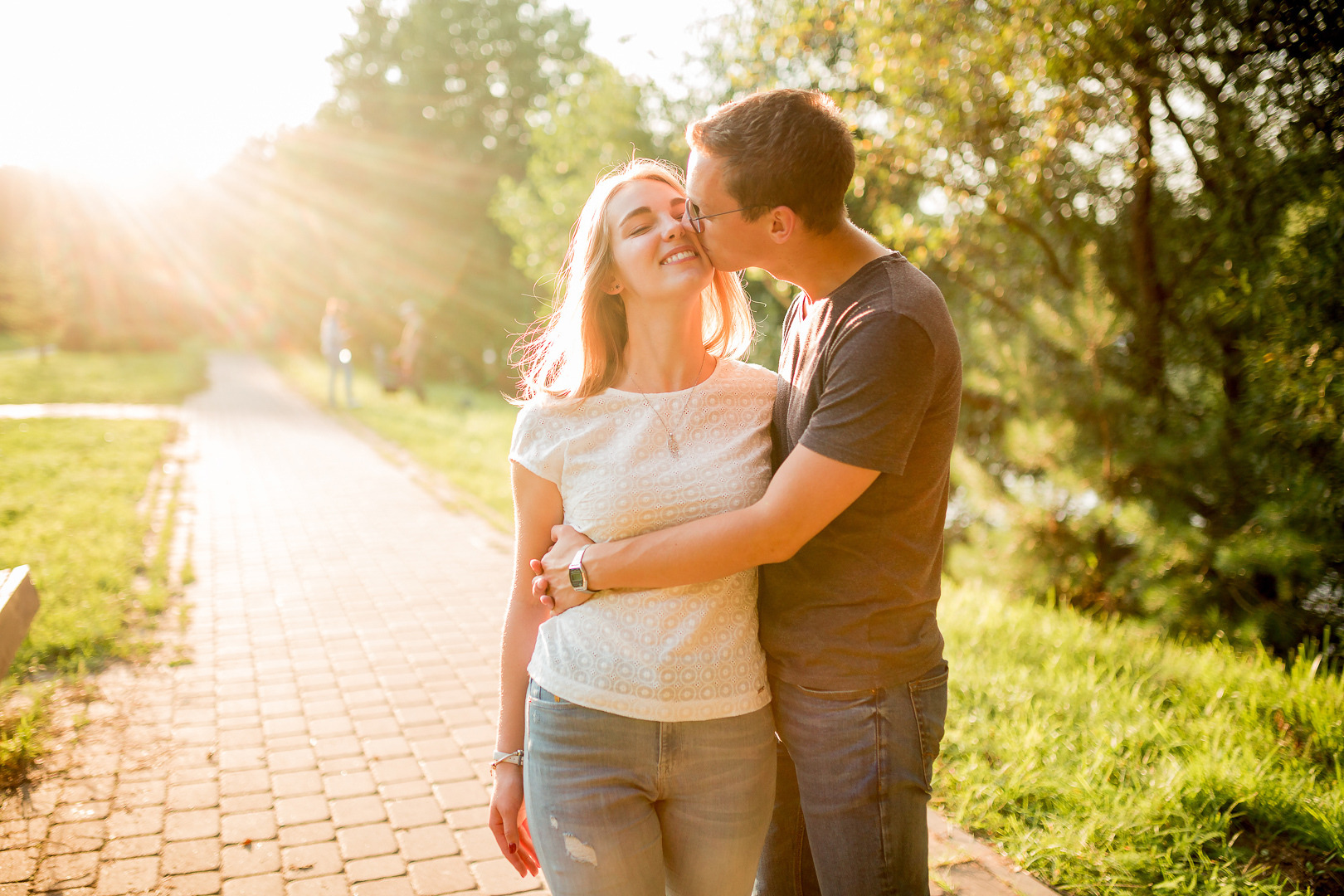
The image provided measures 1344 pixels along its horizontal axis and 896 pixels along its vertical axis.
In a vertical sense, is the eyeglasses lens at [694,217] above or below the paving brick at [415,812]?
above

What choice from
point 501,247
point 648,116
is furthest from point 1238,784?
point 501,247

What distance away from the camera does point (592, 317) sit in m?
2.17

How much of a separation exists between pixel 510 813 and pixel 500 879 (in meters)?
1.47

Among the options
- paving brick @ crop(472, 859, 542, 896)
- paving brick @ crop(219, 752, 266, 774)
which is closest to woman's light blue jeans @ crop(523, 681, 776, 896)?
paving brick @ crop(472, 859, 542, 896)

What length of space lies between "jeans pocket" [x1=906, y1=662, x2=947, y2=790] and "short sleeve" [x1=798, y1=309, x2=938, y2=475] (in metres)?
0.47

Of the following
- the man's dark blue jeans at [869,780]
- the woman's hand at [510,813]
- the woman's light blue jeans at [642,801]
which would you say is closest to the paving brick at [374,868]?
the woman's hand at [510,813]

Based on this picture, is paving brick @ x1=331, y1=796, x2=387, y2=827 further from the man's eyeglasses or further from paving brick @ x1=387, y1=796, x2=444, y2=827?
the man's eyeglasses

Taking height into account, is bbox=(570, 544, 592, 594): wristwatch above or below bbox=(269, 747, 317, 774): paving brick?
above

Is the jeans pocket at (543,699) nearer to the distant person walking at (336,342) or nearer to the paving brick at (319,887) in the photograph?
the paving brick at (319,887)

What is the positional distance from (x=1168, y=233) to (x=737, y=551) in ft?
19.6

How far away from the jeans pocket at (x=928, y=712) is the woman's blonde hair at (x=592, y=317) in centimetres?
93

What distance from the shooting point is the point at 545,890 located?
329 cm

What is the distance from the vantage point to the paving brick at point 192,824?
353 cm

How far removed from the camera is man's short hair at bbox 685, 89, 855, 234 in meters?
1.82
